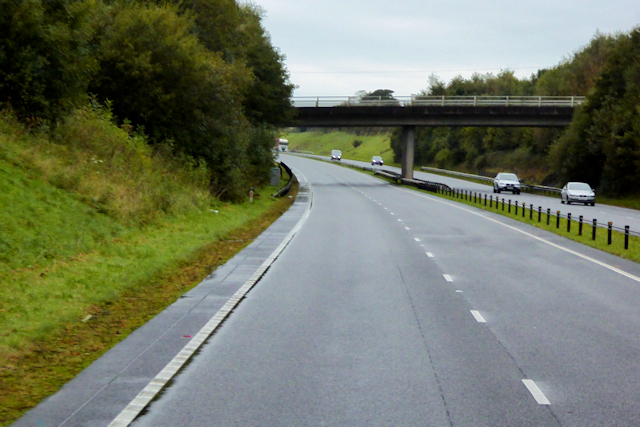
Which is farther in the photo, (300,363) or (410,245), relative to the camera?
(410,245)

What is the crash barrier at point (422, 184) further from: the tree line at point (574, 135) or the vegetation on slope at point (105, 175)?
the vegetation on slope at point (105, 175)

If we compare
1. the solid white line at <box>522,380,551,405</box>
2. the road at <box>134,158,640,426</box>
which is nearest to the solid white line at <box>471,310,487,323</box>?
the road at <box>134,158,640,426</box>

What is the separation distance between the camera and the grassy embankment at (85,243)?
27.8ft

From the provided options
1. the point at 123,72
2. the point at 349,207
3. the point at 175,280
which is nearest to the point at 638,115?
the point at 349,207

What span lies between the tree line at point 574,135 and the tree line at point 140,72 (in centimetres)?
2856

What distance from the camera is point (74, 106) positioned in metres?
24.9

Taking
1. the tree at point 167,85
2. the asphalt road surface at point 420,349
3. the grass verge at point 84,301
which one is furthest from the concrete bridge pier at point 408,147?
the asphalt road surface at point 420,349

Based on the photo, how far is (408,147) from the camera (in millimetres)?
76000

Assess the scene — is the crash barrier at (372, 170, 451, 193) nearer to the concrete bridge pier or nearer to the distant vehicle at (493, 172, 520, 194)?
the concrete bridge pier

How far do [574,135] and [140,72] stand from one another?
1784 inches

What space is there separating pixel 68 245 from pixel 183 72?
59.6 feet

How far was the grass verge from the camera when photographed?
24.4 ft

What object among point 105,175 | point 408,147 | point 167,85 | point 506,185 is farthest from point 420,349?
point 408,147

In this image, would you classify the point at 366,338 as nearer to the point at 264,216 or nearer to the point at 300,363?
the point at 300,363
